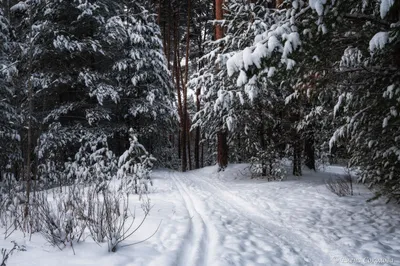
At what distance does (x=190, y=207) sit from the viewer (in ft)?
20.8

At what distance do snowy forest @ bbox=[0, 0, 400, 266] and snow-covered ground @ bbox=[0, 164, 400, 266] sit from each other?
36mm

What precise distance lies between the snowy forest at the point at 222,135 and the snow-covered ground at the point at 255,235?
4 centimetres

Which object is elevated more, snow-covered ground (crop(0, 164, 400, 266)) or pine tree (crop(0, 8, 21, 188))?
pine tree (crop(0, 8, 21, 188))

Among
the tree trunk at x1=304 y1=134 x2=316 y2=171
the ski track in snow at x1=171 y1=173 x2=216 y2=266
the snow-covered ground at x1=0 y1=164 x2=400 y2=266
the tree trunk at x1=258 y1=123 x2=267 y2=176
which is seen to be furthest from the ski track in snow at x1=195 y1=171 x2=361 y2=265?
the tree trunk at x1=304 y1=134 x2=316 y2=171

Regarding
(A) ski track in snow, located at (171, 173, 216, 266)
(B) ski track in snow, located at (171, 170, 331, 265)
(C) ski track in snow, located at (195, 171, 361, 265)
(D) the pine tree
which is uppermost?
(D) the pine tree

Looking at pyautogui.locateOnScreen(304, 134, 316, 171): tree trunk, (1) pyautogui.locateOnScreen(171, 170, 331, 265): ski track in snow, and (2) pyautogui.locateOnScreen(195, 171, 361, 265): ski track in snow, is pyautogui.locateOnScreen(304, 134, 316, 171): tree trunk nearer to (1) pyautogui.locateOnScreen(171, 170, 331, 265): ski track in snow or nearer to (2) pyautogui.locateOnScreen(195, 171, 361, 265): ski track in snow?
(2) pyautogui.locateOnScreen(195, 171, 361, 265): ski track in snow

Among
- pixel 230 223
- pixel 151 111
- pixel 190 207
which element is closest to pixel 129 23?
pixel 151 111

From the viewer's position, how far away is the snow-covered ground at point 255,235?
11.1 feet

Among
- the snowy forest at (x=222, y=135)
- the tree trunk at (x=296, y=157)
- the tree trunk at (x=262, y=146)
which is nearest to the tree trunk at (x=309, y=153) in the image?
the snowy forest at (x=222, y=135)

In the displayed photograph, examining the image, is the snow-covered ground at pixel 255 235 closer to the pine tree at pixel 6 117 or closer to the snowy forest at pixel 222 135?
the snowy forest at pixel 222 135

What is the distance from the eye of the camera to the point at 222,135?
541 inches

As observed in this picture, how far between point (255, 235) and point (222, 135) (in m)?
9.40

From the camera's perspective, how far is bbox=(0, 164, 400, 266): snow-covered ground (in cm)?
339

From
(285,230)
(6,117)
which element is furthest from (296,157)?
(6,117)
